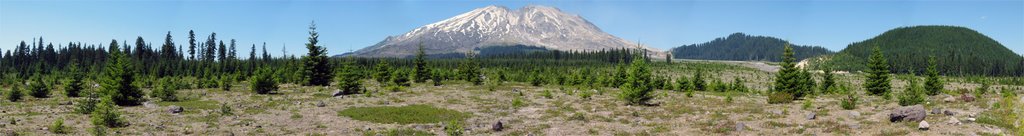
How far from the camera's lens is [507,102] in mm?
40781

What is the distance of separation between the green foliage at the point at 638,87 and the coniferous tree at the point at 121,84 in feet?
100

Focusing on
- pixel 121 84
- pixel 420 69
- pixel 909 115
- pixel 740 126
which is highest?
pixel 420 69

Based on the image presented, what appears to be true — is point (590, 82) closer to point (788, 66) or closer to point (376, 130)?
point (788, 66)

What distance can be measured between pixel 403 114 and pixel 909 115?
2281 centimetres

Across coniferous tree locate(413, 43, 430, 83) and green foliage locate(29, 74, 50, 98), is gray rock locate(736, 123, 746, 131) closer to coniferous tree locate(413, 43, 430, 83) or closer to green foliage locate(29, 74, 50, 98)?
green foliage locate(29, 74, 50, 98)

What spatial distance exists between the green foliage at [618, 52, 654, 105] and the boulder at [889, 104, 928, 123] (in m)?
16.5

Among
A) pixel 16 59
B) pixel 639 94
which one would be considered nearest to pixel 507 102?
pixel 639 94

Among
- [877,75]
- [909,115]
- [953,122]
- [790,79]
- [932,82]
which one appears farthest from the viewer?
[877,75]

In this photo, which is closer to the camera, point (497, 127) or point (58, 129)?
point (58, 129)

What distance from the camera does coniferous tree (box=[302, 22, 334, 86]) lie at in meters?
60.8

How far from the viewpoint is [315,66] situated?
200ft

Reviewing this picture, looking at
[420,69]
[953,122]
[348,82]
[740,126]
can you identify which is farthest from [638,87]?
[420,69]

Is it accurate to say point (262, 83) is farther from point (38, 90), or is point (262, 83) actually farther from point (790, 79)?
point (790, 79)

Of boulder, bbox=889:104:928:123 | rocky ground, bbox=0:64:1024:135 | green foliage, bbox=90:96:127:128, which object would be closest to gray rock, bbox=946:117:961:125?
rocky ground, bbox=0:64:1024:135
